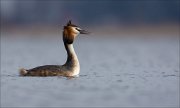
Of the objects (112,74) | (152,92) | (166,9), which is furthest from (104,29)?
(152,92)

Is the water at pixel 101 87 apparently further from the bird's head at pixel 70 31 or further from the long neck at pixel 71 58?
the bird's head at pixel 70 31

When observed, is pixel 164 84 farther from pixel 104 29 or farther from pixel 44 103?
pixel 104 29

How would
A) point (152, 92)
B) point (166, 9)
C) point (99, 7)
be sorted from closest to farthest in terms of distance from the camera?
point (152, 92)
point (166, 9)
point (99, 7)

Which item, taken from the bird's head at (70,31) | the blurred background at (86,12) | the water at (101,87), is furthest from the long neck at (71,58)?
the blurred background at (86,12)

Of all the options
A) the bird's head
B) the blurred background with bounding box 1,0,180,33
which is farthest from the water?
the blurred background with bounding box 1,0,180,33

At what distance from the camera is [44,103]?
18344 mm

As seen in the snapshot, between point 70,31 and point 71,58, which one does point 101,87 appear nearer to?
point 71,58

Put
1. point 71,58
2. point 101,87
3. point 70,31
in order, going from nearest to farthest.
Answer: point 101,87 → point 71,58 → point 70,31

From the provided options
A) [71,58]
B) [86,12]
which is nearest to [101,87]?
[71,58]

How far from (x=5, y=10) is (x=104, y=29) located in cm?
3247

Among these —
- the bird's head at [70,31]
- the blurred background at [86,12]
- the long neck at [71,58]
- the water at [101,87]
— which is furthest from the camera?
the blurred background at [86,12]

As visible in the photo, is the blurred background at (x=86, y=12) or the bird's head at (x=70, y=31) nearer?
the bird's head at (x=70, y=31)

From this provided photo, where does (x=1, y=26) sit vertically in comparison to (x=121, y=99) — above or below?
below

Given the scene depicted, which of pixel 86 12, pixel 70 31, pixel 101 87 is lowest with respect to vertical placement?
pixel 86 12
